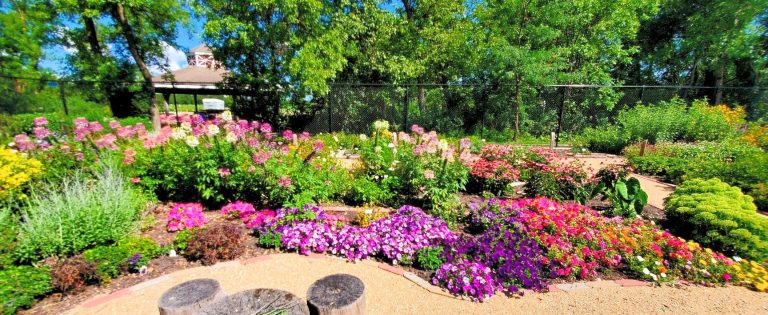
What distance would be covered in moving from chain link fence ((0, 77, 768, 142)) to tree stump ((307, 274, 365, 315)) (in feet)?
31.2

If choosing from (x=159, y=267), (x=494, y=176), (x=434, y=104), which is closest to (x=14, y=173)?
(x=159, y=267)

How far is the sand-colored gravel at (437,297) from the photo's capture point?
8.42ft

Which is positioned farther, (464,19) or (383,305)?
(464,19)

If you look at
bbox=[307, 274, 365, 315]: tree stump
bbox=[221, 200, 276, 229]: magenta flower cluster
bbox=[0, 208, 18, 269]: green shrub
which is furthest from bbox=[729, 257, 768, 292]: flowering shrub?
bbox=[0, 208, 18, 269]: green shrub

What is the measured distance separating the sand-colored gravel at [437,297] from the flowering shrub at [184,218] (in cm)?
81

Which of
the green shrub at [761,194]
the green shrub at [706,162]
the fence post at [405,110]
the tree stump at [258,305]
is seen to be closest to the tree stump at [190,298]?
the tree stump at [258,305]

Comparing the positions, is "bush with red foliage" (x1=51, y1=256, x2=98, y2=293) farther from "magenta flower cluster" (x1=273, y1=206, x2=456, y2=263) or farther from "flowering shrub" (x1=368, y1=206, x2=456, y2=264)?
"flowering shrub" (x1=368, y1=206, x2=456, y2=264)

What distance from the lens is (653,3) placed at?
46.4 ft

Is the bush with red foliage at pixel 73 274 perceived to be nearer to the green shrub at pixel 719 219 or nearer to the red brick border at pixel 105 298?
the red brick border at pixel 105 298

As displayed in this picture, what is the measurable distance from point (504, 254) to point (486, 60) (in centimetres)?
999

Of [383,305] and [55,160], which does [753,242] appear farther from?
[55,160]

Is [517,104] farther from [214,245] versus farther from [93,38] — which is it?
[93,38]

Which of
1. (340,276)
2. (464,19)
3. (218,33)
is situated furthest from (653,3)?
(340,276)

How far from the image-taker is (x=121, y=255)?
284 centimetres
